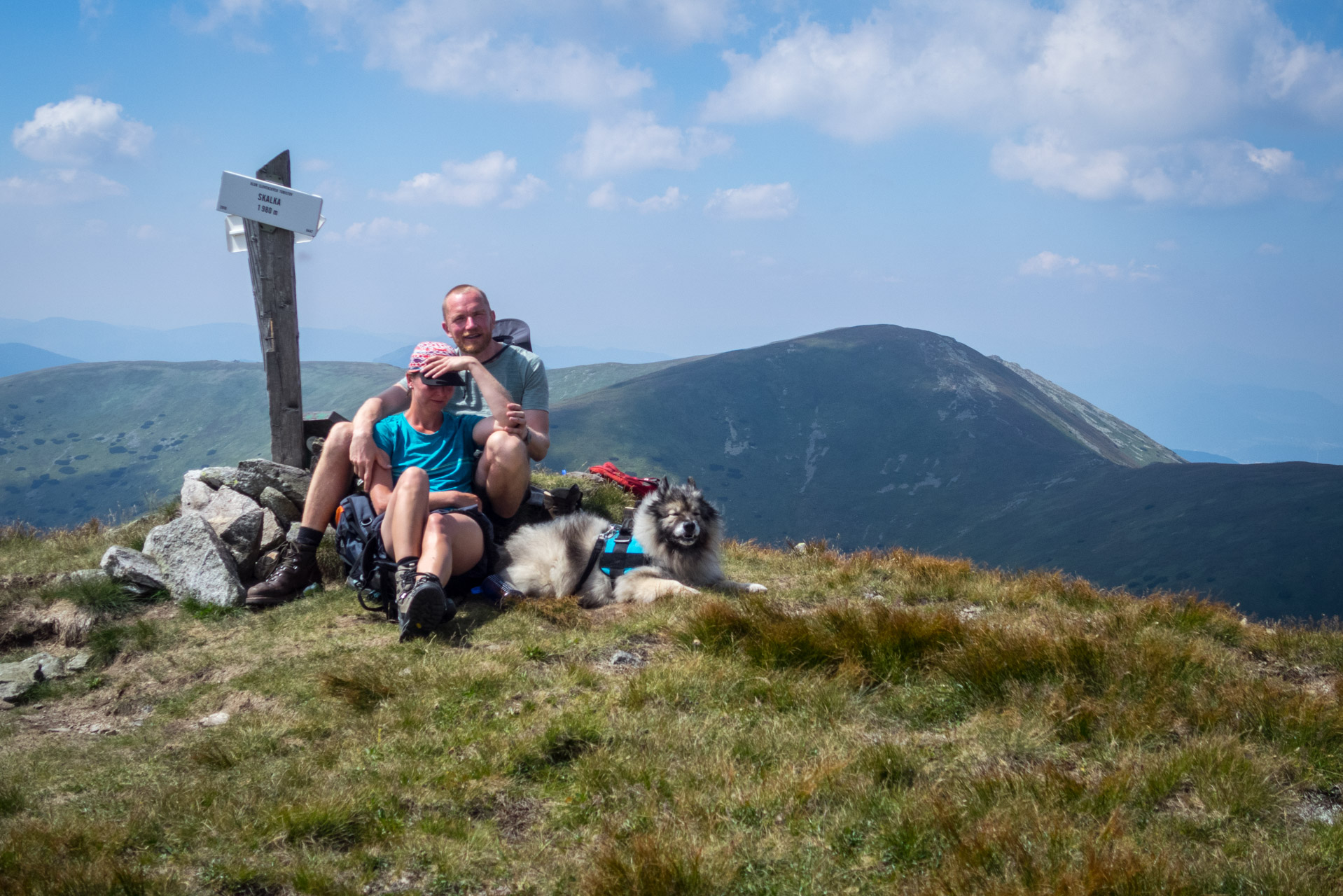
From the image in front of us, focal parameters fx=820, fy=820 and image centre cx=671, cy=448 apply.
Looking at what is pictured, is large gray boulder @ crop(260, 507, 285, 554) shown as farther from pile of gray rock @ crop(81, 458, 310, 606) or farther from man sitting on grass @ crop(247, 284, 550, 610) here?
man sitting on grass @ crop(247, 284, 550, 610)

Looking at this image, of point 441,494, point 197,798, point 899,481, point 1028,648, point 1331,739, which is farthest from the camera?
point 899,481

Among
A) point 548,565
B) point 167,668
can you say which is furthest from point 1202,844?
point 167,668

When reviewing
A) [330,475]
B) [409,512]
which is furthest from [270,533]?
[409,512]

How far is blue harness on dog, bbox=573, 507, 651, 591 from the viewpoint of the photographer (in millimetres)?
7195

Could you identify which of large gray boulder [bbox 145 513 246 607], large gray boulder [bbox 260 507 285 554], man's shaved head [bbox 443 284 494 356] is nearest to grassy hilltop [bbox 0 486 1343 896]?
large gray boulder [bbox 145 513 246 607]

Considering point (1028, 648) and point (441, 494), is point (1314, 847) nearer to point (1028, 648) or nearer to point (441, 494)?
point (1028, 648)

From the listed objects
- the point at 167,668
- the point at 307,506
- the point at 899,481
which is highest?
the point at 307,506

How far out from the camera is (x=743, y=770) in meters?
3.66

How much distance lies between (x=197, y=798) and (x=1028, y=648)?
424cm

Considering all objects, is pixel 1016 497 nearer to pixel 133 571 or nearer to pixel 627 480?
pixel 627 480

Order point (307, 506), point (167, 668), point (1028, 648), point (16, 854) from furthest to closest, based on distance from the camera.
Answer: point (307, 506) < point (167, 668) < point (1028, 648) < point (16, 854)

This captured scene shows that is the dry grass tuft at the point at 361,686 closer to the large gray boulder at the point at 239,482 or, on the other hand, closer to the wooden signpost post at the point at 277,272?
the large gray boulder at the point at 239,482

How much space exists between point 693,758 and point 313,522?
4628 millimetres

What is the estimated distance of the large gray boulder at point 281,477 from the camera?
8203 mm
